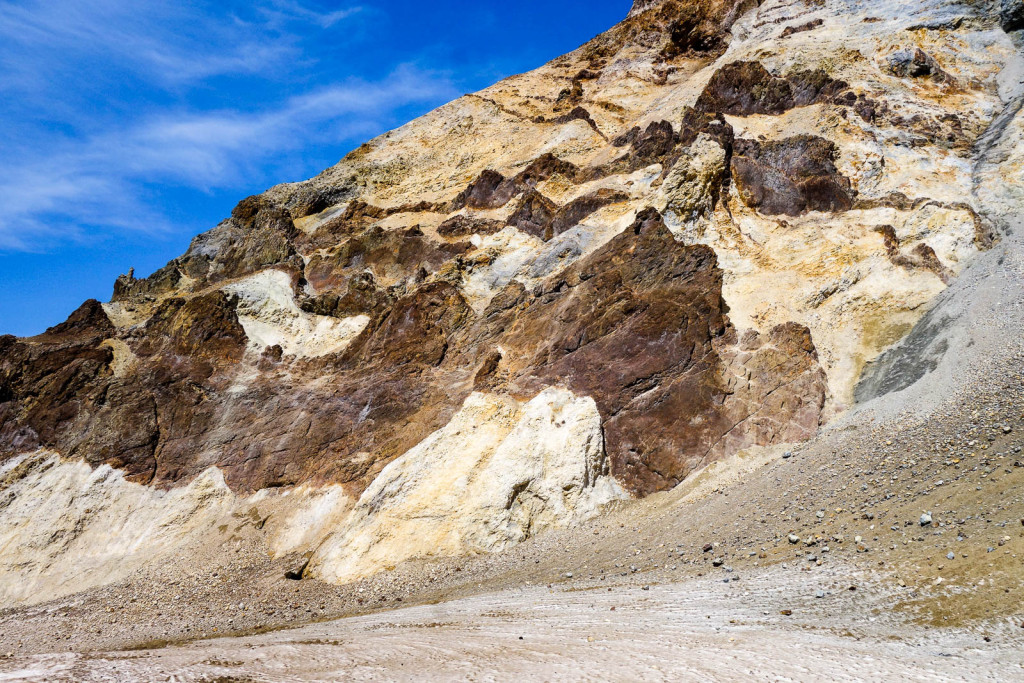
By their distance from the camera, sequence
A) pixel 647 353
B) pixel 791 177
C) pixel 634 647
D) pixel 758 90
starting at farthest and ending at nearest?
pixel 758 90 < pixel 791 177 < pixel 647 353 < pixel 634 647

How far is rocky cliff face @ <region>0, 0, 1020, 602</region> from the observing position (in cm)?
2094

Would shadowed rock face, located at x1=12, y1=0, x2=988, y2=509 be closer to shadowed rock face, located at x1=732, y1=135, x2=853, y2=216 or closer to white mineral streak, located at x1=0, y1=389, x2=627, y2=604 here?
shadowed rock face, located at x1=732, y1=135, x2=853, y2=216

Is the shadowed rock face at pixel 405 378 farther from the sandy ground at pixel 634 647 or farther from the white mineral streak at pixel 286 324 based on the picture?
the sandy ground at pixel 634 647

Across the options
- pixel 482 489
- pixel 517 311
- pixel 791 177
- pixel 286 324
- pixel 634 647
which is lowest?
pixel 634 647

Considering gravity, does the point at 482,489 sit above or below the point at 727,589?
above

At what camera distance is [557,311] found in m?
26.3

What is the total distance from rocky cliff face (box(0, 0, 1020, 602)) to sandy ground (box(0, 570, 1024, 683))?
635 centimetres

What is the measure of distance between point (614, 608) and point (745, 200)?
22.8 m

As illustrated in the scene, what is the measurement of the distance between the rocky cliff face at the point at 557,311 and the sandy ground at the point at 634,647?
6347mm

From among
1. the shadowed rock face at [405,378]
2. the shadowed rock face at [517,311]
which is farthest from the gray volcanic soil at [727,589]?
the shadowed rock face at [517,311]

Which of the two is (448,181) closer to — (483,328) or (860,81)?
(483,328)

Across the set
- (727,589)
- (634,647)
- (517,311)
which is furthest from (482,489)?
(634,647)

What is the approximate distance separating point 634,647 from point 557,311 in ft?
57.5

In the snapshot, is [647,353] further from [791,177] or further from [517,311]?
[791,177]
